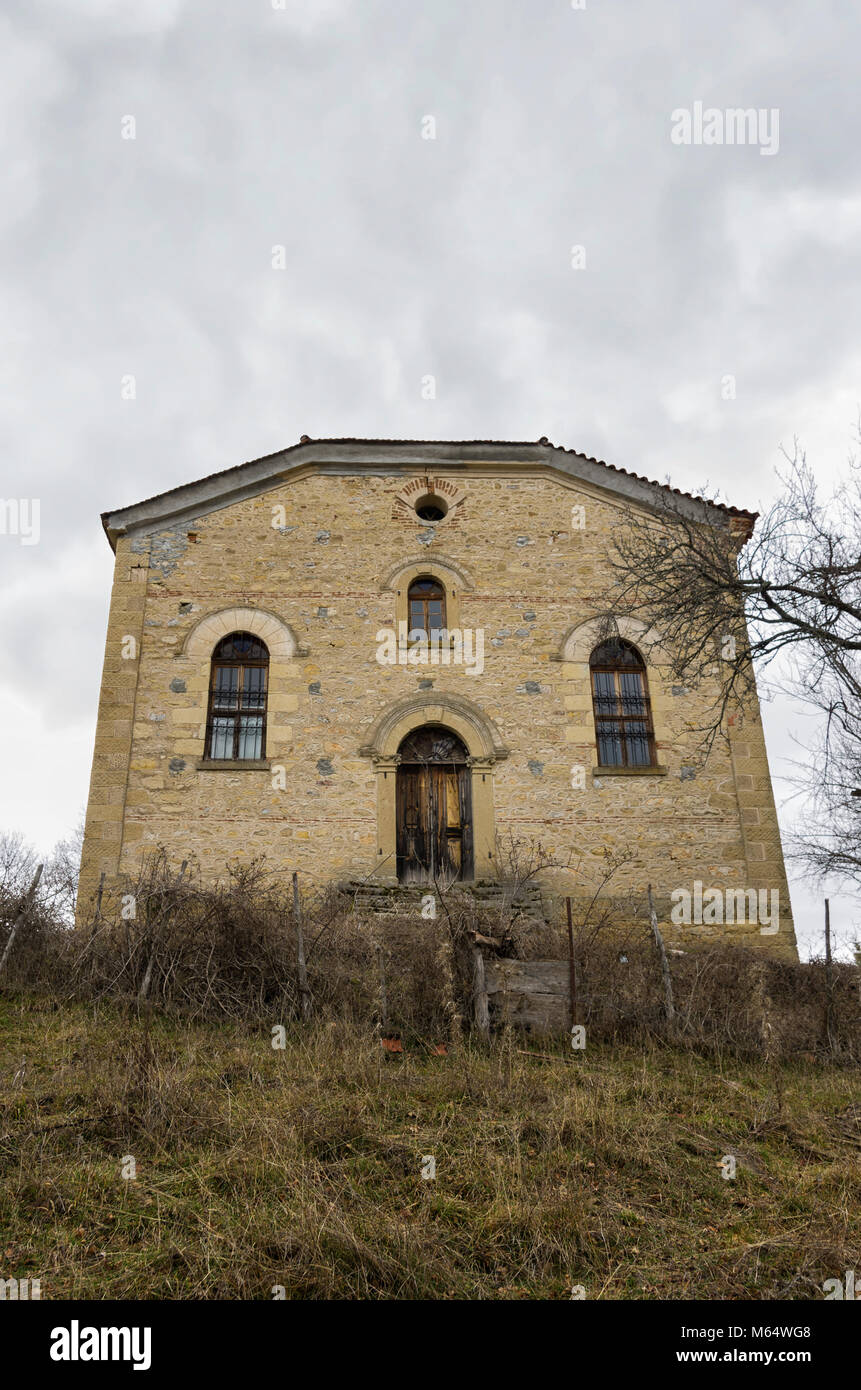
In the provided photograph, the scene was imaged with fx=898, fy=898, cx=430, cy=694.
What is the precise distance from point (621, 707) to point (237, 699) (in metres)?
5.76

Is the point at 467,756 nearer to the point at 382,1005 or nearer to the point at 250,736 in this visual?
the point at 250,736

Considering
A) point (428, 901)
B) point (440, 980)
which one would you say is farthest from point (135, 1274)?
point (428, 901)

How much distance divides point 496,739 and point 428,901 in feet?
9.47

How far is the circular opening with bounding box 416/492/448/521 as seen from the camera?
14625mm

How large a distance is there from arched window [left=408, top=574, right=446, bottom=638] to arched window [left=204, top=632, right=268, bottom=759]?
234 centimetres

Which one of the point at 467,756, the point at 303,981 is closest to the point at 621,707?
the point at 467,756

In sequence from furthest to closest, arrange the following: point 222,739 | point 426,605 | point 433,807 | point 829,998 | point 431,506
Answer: point 431,506
point 426,605
point 222,739
point 433,807
point 829,998

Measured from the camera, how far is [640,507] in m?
14.8

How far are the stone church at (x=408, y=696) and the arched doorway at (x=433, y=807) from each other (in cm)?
3

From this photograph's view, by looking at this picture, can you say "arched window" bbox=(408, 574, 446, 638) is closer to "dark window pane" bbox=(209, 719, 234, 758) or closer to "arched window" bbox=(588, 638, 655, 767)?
"arched window" bbox=(588, 638, 655, 767)

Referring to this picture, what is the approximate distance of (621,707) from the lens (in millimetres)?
13578
